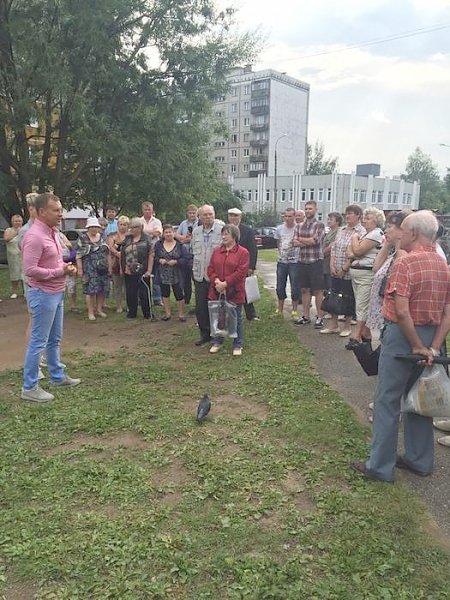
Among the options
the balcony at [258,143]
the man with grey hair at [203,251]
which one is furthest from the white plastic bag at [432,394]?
the balcony at [258,143]

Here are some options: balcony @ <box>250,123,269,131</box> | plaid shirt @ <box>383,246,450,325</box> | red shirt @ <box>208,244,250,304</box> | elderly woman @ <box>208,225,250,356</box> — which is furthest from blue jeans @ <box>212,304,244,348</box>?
balcony @ <box>250,123,269,131</box>

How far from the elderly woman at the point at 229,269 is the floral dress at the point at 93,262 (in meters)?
2.63

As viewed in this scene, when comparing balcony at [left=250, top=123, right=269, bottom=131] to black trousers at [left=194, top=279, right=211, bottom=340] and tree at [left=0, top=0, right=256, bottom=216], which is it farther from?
black trousers at [left=194, top=279, right=211, bottom=340]

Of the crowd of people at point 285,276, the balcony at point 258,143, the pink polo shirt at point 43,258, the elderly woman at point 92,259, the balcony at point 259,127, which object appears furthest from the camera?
the balcony at point 258,143

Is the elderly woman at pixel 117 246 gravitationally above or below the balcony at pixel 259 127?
below

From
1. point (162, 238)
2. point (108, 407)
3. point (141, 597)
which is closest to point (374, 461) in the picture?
point (141, 597)

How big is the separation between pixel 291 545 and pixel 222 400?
2.18 meters

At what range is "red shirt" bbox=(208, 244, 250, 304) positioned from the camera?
6152mm

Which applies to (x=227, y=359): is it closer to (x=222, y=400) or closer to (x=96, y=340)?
(x=222, y=400)

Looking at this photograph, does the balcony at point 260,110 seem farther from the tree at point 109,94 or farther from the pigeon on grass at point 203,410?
the pigeon on grass at point 203,410

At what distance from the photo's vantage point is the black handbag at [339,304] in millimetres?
6639

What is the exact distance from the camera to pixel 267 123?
78.8 m

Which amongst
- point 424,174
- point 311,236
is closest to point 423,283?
point 311,236

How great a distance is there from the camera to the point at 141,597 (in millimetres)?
2383
